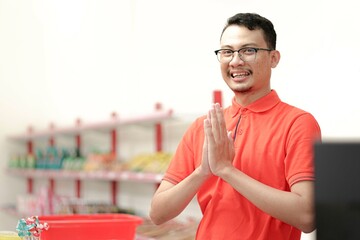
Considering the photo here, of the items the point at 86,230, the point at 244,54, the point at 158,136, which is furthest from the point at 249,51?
the point at 158,136

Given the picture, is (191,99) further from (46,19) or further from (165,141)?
(46,19)

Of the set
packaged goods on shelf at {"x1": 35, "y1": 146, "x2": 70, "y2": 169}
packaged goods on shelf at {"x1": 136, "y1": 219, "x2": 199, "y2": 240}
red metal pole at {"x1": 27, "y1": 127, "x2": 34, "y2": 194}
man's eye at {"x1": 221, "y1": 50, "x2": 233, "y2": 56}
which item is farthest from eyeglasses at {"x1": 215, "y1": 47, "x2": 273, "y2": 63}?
red metal pole at {"x1": 27, "y1": 127, "x2": 34, "y2": 194}

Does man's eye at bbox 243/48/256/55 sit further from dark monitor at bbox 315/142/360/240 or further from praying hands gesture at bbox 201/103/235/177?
dark monitor at bbox 315/142/360/240

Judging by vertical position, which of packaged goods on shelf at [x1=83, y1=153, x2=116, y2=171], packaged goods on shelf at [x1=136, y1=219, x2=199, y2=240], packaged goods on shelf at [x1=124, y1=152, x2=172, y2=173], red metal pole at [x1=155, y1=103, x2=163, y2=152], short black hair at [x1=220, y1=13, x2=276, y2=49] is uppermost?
short black hair at [x1=220, y1=13, x2=276, y2=49]

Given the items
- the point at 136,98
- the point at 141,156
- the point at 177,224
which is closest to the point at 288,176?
the point at 177,224

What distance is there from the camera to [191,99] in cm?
497

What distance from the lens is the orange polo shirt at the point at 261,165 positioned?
206 cm

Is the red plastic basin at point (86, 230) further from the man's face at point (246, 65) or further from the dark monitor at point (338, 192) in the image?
the dark monitor at point (338, 192)

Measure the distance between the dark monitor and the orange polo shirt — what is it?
106 cm

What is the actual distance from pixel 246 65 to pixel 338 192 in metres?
1.30

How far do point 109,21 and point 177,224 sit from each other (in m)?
2.67

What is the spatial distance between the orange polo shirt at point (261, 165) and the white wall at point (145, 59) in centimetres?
127

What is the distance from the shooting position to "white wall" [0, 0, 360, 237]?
11.5 feet

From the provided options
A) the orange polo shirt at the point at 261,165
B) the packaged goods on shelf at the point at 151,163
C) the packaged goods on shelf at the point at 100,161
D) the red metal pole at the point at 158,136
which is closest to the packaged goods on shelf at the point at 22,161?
the packaged goods on shelf at the point at 100,161
